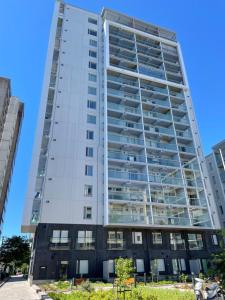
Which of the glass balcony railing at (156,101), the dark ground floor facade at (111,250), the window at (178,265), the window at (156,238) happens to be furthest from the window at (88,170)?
the glass balcony railing at (156,101)

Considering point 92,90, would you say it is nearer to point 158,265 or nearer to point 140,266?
point 140,266

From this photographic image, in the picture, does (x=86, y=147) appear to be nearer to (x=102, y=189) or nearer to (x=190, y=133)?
(x=102, y=189)

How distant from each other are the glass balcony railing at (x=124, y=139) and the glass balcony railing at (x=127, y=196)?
8244 millimetres

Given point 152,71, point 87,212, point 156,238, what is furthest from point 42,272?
point 152,71

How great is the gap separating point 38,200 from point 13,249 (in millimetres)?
35794

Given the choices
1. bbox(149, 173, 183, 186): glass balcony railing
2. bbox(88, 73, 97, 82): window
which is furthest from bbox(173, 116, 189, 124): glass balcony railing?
bbox(88, 73, 97, 82): window

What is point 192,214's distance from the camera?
121 ft

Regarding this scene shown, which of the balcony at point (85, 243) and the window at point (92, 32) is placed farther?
the window at point (92, 32)

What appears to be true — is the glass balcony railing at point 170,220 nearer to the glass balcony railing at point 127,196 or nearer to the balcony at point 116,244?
the glass balcony railing at point 127,196

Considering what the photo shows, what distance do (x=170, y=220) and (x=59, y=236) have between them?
1507 cm

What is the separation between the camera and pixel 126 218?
103 feet

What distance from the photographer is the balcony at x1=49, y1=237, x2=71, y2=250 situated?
94.2 feet

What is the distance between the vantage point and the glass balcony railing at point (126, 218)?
31.1 m

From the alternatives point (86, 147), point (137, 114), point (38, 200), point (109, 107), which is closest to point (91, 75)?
point (109, 107)
